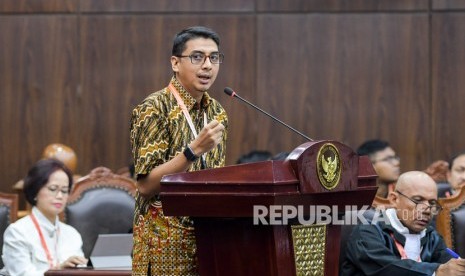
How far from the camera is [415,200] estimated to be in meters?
3.62

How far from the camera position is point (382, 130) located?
6750 millimetres

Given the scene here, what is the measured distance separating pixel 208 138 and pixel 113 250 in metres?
1.45

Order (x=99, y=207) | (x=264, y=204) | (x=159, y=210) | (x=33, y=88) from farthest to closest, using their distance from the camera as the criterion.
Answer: (x=33, y=88), (x=99, y=207), (x=159, y=210), (x=264, y=204)

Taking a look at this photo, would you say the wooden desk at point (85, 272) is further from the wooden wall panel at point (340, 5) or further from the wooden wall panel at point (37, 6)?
the wooden wall panel at point (340, 5)

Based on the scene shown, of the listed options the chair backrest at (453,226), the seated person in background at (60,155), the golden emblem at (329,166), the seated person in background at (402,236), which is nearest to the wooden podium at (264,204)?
the golden emblem at (329,166)

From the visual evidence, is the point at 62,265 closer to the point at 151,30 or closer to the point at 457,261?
the point at 457,261

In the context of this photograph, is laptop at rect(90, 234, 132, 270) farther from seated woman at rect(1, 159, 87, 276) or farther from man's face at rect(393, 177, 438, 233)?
man's face at rect(393, 177, 438, 233)

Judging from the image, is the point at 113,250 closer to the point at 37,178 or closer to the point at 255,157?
the point at 37,178

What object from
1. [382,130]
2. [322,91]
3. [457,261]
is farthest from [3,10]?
[457,261]

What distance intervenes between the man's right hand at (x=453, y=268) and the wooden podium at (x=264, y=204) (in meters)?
1.04

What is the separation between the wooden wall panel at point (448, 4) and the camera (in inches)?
264

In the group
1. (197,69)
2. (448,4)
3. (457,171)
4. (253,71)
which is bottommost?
(457,171)

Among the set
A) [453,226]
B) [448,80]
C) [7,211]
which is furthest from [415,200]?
[448,80]

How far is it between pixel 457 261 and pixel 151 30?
12.6 ft
